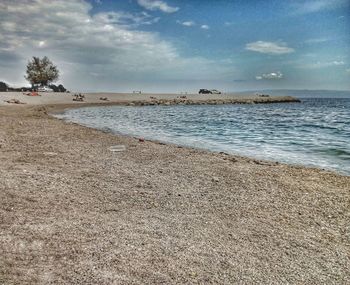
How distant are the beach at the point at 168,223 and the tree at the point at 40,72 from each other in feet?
326

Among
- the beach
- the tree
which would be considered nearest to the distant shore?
the tree

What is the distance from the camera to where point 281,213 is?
7.71 metres

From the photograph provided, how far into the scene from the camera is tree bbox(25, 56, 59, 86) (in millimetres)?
102438

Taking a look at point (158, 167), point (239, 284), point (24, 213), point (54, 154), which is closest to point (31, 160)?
point (54, 154)

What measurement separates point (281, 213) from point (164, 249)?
126 inches

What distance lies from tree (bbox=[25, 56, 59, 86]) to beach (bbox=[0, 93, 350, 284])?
9934 cm

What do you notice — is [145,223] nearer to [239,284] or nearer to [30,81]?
[239,284]

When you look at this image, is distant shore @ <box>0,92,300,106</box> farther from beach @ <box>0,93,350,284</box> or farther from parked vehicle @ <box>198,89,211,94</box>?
beach @ <box>0,93,350,284</box>

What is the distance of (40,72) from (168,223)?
107 m

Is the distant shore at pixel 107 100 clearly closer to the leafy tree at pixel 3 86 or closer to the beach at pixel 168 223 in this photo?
the leafy tree at pixel 3 86

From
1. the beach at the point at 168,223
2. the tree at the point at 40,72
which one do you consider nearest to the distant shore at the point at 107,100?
the tree at the point at 40,72

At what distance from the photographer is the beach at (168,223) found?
5082 millimetres

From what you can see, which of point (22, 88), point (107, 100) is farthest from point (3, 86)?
point (107, 100)

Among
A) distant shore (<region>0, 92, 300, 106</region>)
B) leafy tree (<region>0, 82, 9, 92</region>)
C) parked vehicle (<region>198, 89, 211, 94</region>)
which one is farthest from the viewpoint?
parked vehicle (<region>198, 89, 211, 94</region>)
